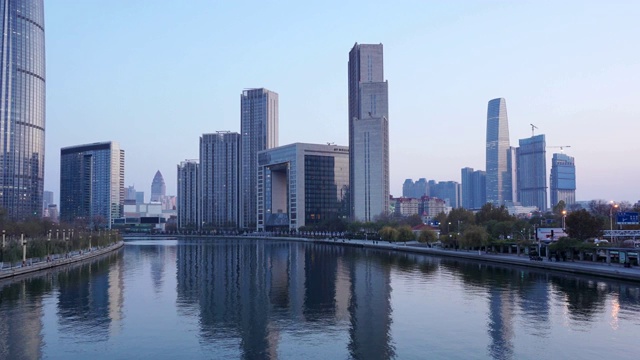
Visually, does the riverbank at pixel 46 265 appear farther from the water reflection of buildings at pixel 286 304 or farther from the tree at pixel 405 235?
the tree at pixel 405 235

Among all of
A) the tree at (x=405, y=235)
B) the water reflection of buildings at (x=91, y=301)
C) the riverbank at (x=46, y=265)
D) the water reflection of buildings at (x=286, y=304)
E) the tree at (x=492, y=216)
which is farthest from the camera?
the tree at (x=405, y=235)

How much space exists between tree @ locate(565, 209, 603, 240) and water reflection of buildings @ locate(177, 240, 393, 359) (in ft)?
92.7

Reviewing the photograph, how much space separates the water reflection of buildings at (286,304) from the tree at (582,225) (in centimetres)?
2827

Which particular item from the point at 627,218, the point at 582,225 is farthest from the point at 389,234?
the point at 627,218

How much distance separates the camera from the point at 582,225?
77000 millimetres

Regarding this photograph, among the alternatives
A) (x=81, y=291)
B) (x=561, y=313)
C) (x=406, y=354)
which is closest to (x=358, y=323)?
(x=406, y=354)

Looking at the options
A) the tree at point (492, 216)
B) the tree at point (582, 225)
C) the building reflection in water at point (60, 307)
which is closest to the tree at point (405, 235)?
the tree at point (492, 216)

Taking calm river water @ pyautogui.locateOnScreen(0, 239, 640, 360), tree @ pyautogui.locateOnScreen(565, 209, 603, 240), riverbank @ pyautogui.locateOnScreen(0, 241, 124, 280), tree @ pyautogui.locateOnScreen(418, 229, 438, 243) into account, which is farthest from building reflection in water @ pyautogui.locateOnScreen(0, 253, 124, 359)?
tree @ pyautogui.locateOnScreen(418, 229, 438, 243)

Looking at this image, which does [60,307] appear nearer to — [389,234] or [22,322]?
[22,322]

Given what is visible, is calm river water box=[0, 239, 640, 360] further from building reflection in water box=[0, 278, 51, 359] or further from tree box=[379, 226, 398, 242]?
tree box=[379, 226, 398, 242]

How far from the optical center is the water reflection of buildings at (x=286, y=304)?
1232 inches

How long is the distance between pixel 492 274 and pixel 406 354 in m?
40.6

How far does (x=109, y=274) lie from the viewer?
226 ft

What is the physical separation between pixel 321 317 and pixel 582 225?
5414 cm
